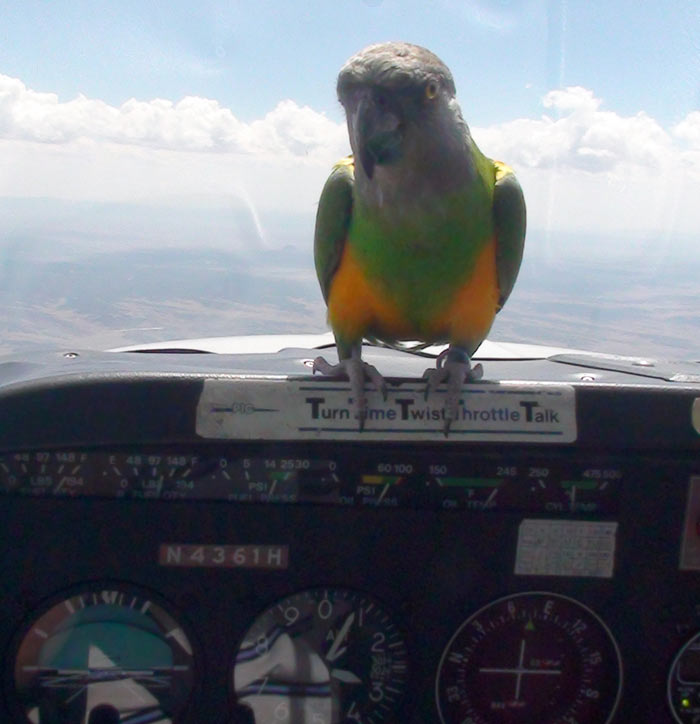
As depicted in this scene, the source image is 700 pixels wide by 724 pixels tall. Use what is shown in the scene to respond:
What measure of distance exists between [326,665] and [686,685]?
0.82m

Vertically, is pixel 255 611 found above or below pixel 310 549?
below

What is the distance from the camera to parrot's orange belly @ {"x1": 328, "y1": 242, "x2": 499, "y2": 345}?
7.20 ft

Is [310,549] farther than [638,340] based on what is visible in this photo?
No

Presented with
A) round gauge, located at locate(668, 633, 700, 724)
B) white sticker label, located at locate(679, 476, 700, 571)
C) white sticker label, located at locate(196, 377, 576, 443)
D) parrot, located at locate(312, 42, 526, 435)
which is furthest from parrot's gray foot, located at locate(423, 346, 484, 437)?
round gauge, located at locate(668, 633, 700, 724)

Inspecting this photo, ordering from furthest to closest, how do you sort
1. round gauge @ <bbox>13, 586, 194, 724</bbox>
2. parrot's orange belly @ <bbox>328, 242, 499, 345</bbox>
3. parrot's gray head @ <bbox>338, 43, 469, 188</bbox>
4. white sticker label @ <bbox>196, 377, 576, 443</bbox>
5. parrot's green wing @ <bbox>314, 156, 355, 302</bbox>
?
parrot's green wing @ <bbox>314, 156, 355, 302</bbox> → parrot's orange belly @ <bbox>328, 242, 499, 345</bbox> → parrot's gray head @ <bbox>338, 43, 469, 188</bbox> → round gauge @ <bbox>13, 586, 194, 724</bbox> → white sticker label @ <bbox>196, 377, 576, 443</bbox>

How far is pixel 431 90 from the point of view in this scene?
1970 millimetres

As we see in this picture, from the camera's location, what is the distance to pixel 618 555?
5.71 feet

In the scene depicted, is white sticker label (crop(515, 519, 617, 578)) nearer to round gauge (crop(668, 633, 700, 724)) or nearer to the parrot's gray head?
round gauge (crop(668, 633, 700, 724))

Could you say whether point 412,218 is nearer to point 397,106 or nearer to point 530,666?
point 397,106

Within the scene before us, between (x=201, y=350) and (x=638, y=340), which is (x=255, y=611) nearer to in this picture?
(x=201, y=350)

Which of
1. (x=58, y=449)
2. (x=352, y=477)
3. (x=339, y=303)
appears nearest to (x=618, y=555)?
(x=352, y=477)

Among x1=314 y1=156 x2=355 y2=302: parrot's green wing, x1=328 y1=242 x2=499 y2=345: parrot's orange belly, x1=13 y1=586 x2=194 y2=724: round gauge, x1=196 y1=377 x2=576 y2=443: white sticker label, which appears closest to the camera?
x1=196 y1=377 x2=576 y2=443: white sticker label

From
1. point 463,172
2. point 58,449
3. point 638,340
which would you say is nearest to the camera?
point 58,449

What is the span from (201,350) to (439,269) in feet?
3.01
